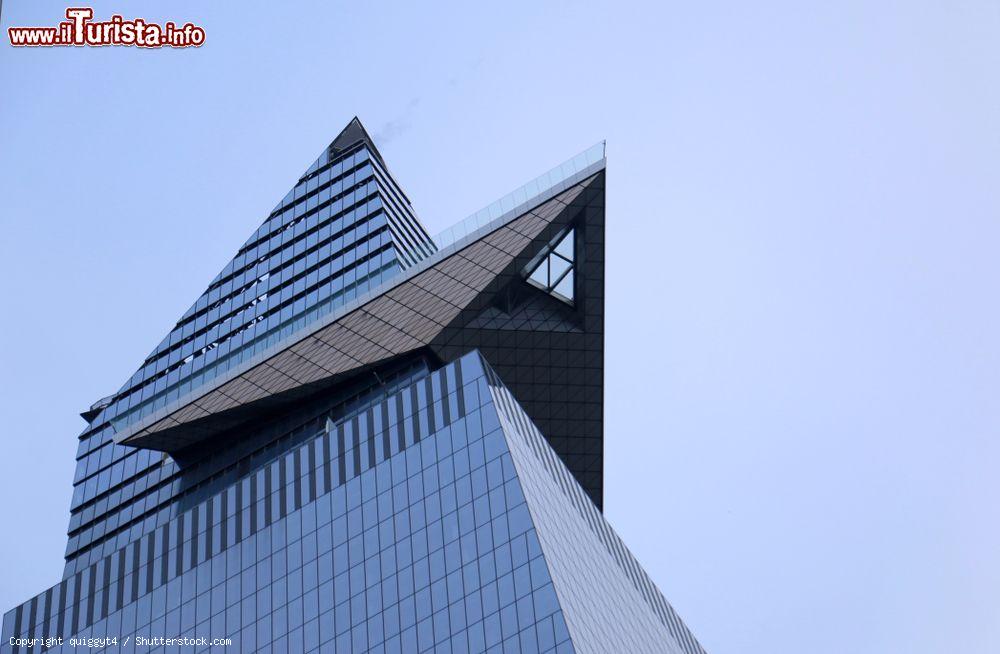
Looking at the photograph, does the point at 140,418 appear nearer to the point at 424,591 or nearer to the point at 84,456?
the point at 84,456

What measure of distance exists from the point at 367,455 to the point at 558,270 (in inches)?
836

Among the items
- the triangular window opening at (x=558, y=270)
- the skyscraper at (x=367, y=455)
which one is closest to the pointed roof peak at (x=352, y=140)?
the skyscraper at (x=367, y=455)

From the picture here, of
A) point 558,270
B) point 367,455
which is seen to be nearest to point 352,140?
point 558,270

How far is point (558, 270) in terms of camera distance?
331 feet

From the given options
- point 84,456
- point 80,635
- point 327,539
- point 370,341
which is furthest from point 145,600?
point 84,456

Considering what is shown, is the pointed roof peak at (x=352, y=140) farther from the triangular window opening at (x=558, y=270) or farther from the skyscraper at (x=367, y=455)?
the triangular window opening at (x=558, y=270)

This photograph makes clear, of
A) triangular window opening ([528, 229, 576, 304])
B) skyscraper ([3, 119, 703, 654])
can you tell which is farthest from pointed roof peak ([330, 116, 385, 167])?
triangular window opening ([528, 229, 576, 304])

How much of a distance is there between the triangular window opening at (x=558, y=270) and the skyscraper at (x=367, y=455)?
6.1 inches

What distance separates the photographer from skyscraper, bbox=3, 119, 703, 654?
77.1 m

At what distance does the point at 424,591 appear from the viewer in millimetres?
76062

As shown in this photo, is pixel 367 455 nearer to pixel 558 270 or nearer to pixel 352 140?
pixel 558 270

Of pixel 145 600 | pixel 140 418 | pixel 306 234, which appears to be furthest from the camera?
pixel 306 234

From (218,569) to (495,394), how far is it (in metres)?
20.2

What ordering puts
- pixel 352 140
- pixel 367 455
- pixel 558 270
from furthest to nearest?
pixel 352 140, pixel 558 270, pixel 367 455
